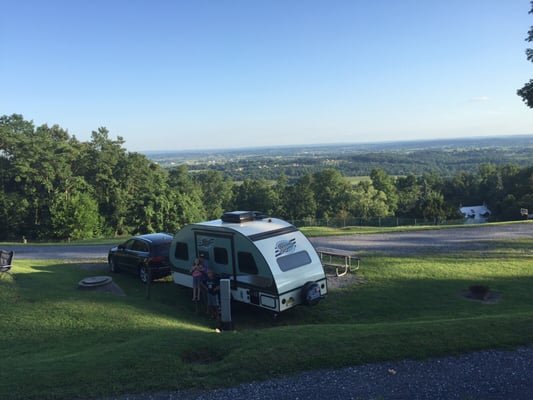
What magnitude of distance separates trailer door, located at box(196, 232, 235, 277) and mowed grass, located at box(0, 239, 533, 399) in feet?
4.54

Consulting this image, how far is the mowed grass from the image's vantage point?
664cm

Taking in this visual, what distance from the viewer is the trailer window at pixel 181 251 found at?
12984 mm

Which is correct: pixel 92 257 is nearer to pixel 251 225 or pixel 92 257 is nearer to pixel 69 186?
pixel 251 225

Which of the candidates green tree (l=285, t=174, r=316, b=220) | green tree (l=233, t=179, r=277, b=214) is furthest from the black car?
green tree (l=233, t=179, r=277, b=214)

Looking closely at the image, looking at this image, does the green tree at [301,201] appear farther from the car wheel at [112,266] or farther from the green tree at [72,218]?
the car wheel at [112,266]

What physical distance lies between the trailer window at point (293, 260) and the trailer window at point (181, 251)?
3.58m

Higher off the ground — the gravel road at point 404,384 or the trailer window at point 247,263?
the trailer window at point 247,263

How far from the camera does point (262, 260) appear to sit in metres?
10.7

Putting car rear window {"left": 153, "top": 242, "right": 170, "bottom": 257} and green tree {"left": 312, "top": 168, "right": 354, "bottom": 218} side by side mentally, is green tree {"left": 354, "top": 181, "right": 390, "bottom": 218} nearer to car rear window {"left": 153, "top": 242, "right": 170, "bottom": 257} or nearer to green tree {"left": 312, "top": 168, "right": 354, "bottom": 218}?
green tree {"left": 312, "top": 168, "right": 354, "bottom": 218}

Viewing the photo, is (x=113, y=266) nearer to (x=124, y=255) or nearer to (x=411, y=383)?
(x=124, y=255)

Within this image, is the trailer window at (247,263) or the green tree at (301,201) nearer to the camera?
the trailer window at (247,263)

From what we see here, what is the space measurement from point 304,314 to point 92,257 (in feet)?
40.2

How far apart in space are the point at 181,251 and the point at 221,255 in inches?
77.2

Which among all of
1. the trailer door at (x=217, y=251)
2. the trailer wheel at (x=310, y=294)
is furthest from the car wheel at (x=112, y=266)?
the trailer wheel at (x=310, y=294)
